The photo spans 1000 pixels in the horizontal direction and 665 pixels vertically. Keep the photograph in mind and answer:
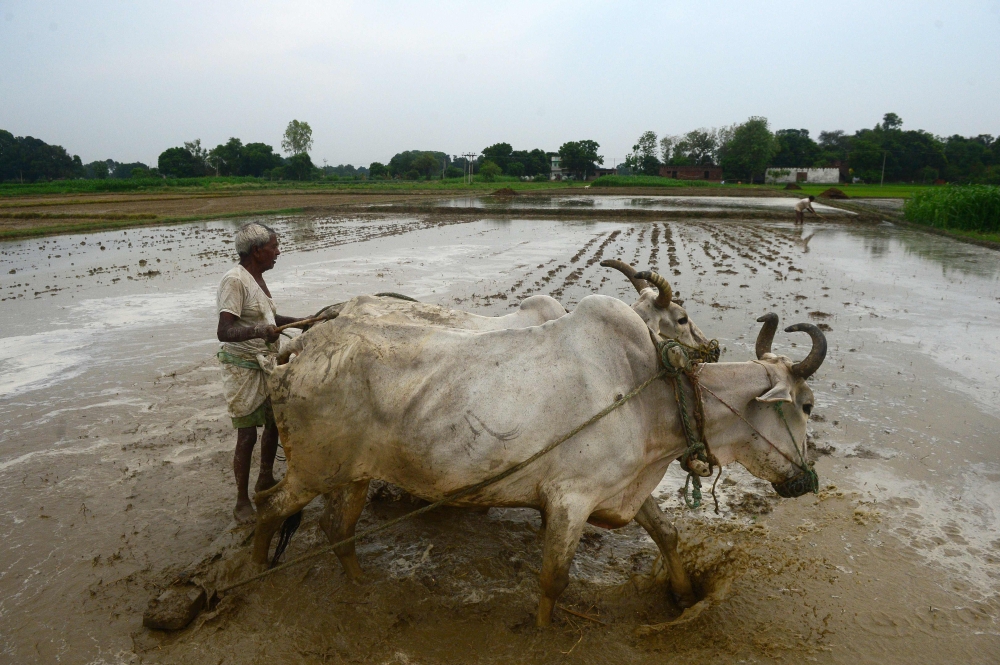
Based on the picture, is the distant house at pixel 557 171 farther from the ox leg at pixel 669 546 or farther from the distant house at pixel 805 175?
the ox leg at pixel 669 546

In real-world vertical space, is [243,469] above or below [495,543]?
above

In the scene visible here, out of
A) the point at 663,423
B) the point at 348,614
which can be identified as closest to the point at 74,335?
the point at 348,614

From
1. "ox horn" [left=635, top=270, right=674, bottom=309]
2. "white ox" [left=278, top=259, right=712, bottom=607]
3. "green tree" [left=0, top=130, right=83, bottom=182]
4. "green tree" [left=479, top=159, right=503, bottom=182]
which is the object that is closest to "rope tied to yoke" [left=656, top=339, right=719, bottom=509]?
"white ox" [left=278, top=259, right=712, bottom=607]

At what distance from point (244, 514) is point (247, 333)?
143cm

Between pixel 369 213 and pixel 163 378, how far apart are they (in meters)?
26.3

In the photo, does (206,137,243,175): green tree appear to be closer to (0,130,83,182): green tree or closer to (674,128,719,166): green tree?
(0,130,83,182): green tree

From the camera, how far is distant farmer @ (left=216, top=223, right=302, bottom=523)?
401cm

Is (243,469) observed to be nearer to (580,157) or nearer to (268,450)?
(268,450)

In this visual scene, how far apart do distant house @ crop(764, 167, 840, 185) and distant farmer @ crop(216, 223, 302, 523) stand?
3051 inches

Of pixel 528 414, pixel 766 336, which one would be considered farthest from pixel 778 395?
pixel 528 414

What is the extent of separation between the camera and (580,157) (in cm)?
8381

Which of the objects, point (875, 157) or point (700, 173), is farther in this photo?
point (700, 173)

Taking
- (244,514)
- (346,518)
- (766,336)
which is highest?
(766,336)

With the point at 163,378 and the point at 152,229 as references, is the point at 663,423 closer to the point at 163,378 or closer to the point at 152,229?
the point at 163,378
